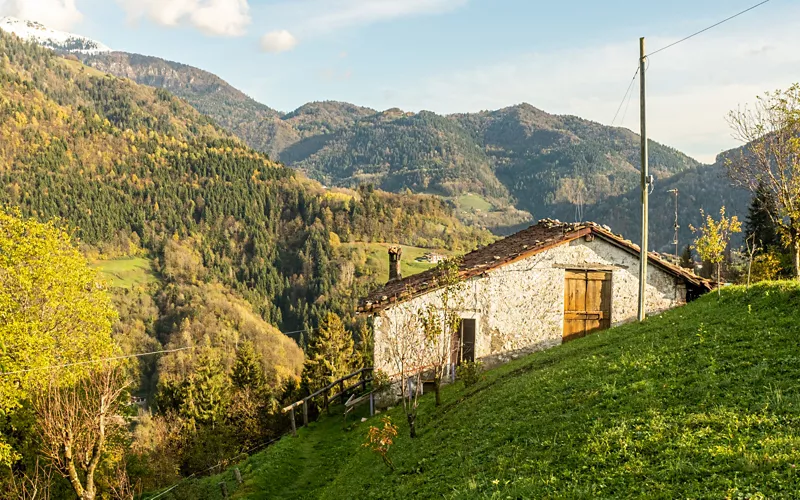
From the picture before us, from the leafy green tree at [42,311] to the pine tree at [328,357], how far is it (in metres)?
33.6

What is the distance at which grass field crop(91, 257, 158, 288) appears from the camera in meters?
169

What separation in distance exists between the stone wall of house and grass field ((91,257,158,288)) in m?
163

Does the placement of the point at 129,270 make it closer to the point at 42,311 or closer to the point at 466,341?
the point at 42,311

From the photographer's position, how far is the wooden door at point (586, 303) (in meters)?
24.8

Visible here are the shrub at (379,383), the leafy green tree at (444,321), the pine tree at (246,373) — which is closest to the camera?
the leafy green tree at (444,321)

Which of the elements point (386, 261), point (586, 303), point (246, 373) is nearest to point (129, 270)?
point (386, 261)

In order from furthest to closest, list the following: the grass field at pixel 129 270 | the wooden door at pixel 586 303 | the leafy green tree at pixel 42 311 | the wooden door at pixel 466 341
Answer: the grass field at pixel 129 270
the wooden door at pixel 586 303
the wooden door at pixel 466 341
the leafy green tree at pixel 42 311

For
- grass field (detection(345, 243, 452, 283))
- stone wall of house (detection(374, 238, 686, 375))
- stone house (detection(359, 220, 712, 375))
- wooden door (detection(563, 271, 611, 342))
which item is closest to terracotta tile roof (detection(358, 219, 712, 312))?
stone house (detection(359, 220, 712, 375))

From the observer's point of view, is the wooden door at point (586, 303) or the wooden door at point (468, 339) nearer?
the wooden door at point (468, 339)

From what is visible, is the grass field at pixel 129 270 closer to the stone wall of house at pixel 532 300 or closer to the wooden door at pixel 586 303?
the stone wall of house at pixel 532 300

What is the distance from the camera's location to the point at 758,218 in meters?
59.9

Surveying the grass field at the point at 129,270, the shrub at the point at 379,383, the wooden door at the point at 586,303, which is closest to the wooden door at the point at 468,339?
the shrub at the point at 379,383

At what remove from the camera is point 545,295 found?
2467 centimetres

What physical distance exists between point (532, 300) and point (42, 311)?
22384mm
